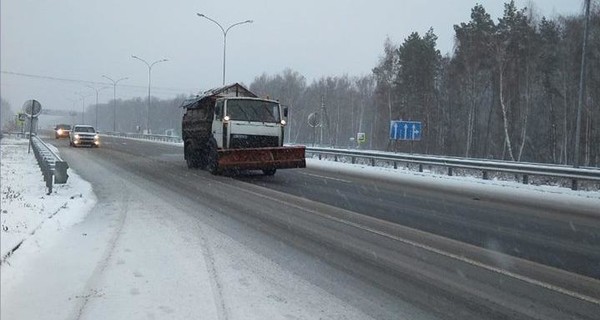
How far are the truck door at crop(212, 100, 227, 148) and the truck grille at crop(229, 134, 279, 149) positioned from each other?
15.6 inches

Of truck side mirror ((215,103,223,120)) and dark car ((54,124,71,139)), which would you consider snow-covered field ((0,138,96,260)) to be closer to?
truck side mirror ((215,103,223,120))

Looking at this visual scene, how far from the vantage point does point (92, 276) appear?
575cm

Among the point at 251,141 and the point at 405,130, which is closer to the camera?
the point at 251,141

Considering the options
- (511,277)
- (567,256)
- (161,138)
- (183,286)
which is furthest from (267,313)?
(161,138)

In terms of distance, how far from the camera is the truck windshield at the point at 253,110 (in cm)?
1783

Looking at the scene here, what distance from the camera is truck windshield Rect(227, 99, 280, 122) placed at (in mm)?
17828

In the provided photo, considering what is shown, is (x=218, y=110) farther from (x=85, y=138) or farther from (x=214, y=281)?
(x=85, y=138)

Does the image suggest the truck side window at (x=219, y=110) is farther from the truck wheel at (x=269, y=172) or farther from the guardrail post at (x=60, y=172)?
the guardrail post at (x=60, y=172)

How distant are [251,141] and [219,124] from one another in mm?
1349

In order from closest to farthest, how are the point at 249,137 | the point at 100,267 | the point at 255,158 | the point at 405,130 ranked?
the point at 100,267 → the point at 255,158 → the point at 249,137 → the point at 405,130

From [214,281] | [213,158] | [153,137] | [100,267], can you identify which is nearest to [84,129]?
[153,137]

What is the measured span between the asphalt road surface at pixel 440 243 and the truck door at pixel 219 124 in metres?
3.06

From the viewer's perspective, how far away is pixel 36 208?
9930 mm

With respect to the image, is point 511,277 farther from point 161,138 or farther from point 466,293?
point 161,138
